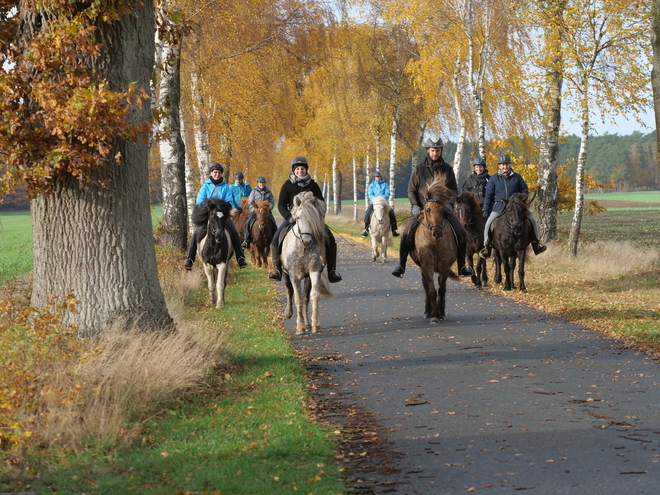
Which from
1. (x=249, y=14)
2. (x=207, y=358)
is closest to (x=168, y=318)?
(x=207, y=358)

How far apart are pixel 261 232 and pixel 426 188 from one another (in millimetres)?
8979

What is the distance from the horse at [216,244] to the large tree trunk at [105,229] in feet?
18.5

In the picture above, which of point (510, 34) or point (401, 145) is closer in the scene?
point (510, 34)

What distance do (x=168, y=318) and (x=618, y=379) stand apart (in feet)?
16.6

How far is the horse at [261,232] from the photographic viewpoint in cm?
Result: 2077

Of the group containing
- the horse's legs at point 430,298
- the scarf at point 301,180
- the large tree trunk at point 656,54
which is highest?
the large tree trunk at point 656,54

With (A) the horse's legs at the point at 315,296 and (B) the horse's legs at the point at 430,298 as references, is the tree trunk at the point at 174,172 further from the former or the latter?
(B) the horse's legs at the point at 430,298

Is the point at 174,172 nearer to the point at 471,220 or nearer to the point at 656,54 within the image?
the point at 471,220

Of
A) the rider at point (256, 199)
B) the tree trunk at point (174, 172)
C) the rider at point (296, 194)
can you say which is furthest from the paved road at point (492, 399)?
the rider at point (256, 199)

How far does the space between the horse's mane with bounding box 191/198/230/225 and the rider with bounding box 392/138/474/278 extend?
3.52 m

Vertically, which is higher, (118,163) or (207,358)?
(118,163)

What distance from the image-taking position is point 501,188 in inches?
645

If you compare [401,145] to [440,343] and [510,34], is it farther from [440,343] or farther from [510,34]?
[440,343]

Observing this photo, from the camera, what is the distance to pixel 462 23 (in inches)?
1105
